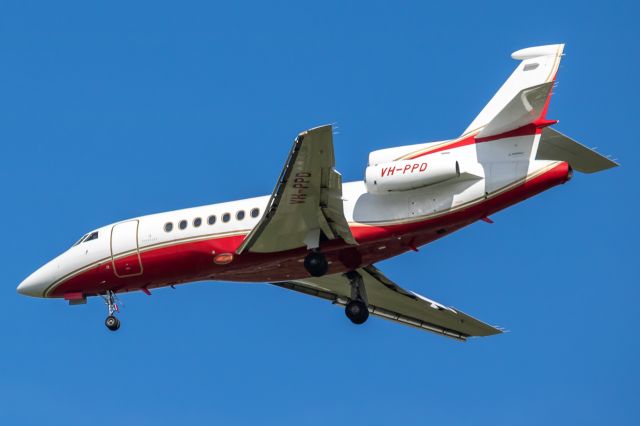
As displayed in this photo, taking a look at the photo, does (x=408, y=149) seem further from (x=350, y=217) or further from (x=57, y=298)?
Result: (x=57, y=298)

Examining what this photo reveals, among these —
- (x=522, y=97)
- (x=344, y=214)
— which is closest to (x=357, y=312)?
(x=344, y=214)

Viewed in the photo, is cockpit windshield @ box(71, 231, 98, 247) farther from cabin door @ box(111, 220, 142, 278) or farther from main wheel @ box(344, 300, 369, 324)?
main wheel @ box(344, 300, 369, 324)

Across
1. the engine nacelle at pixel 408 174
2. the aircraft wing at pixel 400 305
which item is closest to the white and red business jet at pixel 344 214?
the engine nacelle at pixel 408 174

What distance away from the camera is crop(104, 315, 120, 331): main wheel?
4325 cm

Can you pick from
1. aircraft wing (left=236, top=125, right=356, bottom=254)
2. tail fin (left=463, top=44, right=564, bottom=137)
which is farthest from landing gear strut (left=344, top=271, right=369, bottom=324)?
tail fin (left=463, top=44, right=564, bottom=137)

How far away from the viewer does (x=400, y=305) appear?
→ 1829 inches

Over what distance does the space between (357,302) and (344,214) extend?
182 inches

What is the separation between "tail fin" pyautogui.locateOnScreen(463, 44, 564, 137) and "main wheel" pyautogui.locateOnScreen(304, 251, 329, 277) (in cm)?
564

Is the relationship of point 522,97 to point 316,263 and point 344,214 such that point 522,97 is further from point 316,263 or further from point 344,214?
point 316,263

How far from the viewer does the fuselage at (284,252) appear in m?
38.0

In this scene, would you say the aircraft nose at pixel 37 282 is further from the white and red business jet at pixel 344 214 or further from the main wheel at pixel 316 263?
the main wheel at pixel 316 263

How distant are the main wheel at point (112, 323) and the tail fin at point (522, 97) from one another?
1276 cm

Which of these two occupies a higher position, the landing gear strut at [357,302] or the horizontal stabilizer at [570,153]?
the horizontal stabilizer at [570,153]

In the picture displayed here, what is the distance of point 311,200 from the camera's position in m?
38.5
